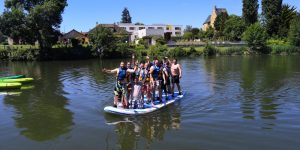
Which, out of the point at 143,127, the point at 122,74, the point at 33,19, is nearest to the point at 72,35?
the point at 33,19

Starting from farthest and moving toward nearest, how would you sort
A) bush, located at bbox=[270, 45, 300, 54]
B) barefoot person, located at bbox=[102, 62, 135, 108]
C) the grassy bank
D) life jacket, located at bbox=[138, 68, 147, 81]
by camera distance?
bush, located at bbox=[270, 45, 300, 54] → the grassy bank → life jacket, located at bbox=[138, 68, 147, 81] → barefoot person, located at bbox=[102, 62, 135, 108]

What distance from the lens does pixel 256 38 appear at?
75562 mm

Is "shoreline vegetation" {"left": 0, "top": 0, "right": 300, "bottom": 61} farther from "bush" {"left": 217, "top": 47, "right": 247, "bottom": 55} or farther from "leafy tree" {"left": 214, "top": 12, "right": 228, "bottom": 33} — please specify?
"leafy tree" {"left": 214, "top": 12, "right": 228, "bottom": 33}

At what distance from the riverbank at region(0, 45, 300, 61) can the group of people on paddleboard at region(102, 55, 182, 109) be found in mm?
47817

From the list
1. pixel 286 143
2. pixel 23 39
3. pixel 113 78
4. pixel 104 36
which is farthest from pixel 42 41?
pixel 286 143

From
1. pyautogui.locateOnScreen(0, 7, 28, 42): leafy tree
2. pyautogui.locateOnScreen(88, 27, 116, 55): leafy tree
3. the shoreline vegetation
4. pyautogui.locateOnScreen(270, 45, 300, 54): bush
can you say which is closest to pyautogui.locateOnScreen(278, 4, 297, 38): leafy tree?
the shoreline vegetation

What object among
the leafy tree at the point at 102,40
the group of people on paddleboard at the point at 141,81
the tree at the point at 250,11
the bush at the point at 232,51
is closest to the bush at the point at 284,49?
the bush at the point at 232,51

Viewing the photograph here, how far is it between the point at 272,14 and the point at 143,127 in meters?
82.1

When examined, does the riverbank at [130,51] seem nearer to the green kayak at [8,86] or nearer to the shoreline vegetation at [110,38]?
the shoreline vegetation at [110,38]

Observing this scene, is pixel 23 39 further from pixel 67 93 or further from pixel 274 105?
pixel 274 105

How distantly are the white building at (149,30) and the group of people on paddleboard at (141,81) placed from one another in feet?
248

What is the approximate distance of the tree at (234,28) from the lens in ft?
301

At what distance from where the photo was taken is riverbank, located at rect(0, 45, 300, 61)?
63.8 meters

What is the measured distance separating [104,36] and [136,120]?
168 feet
